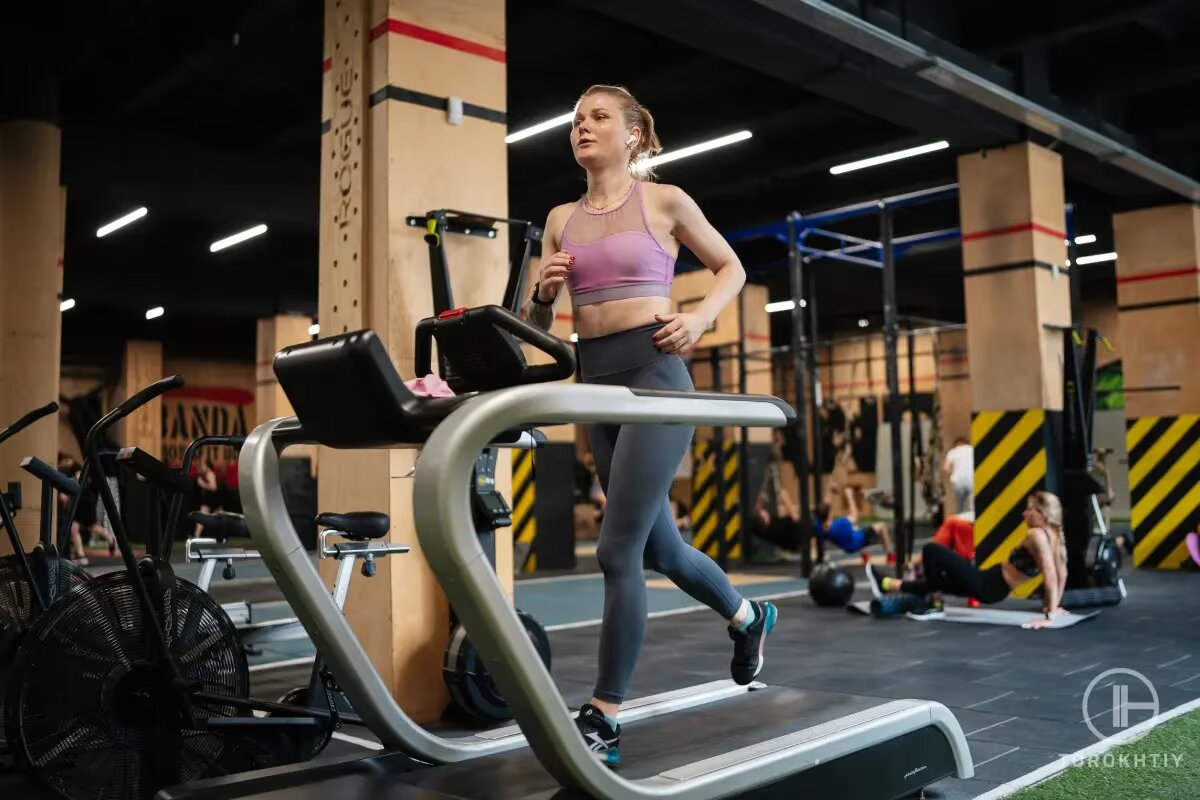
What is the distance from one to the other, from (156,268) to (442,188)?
10.6 meters

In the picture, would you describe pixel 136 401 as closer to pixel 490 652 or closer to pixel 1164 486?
pixel 490 652

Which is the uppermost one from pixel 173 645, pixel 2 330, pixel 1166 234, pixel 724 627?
pixel 1166 234

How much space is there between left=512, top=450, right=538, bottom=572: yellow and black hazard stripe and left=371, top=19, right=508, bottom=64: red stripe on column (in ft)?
17.9

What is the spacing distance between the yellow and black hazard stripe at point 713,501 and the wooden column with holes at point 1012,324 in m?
3.23

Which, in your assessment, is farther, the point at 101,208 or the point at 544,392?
the point at 101,208

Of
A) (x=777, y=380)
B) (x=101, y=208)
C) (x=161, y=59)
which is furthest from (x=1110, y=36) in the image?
(x=777, y=380)

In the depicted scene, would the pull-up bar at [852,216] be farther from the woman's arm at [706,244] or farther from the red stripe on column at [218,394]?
the red stripe on column at [218,394]

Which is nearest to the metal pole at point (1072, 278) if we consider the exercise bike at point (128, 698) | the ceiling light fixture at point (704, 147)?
the ceiling light fixture at point (704, 147)

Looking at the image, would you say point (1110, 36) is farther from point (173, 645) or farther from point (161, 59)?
point (173, 645)

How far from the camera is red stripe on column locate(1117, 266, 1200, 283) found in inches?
350

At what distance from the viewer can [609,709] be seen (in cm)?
220

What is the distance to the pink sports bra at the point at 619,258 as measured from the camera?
221 cm

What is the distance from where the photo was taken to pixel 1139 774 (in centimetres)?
260

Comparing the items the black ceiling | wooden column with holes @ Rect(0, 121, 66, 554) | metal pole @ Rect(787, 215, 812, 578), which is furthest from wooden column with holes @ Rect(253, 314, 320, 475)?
metal pole @ Rect(787, 215, 812, 578)
